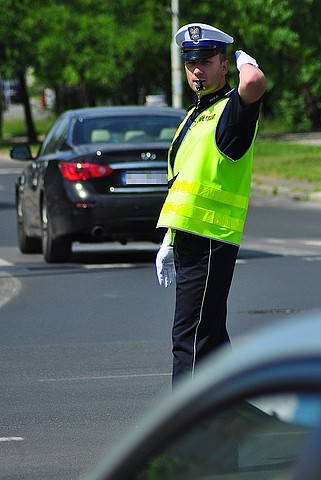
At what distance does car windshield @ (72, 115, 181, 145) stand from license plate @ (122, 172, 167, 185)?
0.43 m

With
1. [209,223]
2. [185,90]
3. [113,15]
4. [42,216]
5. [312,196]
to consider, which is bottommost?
[185,90]

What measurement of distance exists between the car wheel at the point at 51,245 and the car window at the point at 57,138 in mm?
601

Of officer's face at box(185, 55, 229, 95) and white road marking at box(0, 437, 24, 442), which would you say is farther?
white road marking at box(0, 437, 24, 442)

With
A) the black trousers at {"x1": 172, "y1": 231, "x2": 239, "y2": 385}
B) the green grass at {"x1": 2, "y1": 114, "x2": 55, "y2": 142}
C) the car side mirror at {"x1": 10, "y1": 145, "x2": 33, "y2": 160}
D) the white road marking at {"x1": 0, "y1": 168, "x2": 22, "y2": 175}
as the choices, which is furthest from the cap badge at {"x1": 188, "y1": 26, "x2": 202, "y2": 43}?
the green grass at {"x1": 2, "y1": 114, "x2": 55, "y2": 142}

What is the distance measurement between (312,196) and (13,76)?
32497mm

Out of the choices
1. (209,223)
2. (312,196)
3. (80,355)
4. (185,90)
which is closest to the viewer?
(209,223)

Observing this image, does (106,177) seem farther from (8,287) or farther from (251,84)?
(251,84)

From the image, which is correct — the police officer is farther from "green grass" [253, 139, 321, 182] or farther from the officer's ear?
"green grass" [253, 139, 321, 182]

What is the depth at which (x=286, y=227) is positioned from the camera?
19.6 metres

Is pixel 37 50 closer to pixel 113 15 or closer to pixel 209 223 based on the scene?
pixel 113 15

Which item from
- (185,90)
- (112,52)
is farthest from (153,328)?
(185,90)

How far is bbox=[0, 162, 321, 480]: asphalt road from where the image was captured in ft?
21.9

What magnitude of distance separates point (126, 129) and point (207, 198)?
865 cm

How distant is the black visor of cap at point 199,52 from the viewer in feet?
19.3
